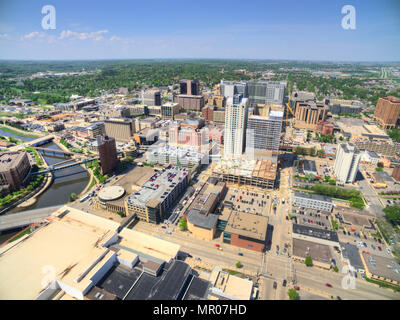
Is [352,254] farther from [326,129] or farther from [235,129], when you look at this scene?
[326,129]

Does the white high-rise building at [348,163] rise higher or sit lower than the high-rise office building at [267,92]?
lower

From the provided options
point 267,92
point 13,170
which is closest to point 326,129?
point 267,92

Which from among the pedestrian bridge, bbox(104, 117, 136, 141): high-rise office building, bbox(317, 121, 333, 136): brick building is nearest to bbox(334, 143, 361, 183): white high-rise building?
bbox(317, 121, 333, 136): brick building

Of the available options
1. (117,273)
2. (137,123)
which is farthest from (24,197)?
(137,123)

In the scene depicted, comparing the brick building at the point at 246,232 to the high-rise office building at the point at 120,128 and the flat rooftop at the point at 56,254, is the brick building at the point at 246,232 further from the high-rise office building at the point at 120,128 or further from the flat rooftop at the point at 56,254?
the high-rise office building at the point at 120,128

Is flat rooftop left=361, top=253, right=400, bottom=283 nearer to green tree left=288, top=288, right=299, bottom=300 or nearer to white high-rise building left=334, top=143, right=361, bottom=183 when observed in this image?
green tree left=288, top=288, right=299, bottom=300

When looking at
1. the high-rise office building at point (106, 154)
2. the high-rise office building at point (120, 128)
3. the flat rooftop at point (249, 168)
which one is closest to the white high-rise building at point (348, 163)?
the flat rooftop at point (249, 168)
